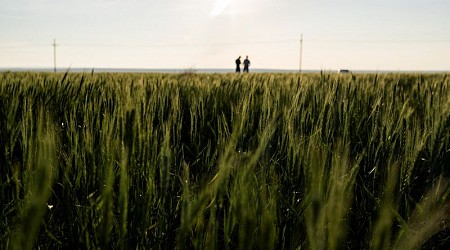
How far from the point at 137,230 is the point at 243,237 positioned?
0.17 metres

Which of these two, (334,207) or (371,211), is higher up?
(334,207)

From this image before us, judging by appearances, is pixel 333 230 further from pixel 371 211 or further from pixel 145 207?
pixel 371 211

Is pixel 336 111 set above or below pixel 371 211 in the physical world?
above

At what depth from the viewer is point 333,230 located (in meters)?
0.37

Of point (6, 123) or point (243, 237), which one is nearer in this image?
point (243, 237)

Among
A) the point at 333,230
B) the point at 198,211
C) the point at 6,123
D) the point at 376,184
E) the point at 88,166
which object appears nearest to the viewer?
the point at 333,230

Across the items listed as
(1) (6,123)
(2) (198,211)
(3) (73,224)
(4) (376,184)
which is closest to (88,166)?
(3) (73,224)

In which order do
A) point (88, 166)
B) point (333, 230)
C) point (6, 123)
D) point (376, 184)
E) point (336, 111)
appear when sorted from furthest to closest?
point (336, 111) < point (6, 123) < point (376, 184) < point (88, 166) < point (333, 230)

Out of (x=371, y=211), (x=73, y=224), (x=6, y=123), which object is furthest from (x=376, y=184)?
(x=6, y=123)

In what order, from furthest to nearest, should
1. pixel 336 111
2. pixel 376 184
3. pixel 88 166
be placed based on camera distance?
pixel 336 111
pixel 376 184
pixel 88 166

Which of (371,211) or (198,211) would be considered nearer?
(198,211)

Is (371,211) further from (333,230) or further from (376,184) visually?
(333,230)

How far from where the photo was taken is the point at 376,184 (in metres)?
0.92

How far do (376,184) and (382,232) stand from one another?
57cm
